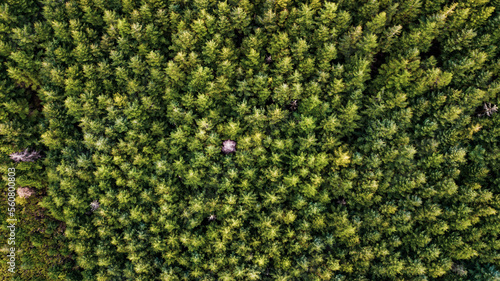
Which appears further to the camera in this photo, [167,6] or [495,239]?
[167,6]

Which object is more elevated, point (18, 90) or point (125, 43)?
point (125, 43)

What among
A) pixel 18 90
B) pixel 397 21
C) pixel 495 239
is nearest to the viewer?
pixel 495 239

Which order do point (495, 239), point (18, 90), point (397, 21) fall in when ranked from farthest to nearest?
point (18, 90) < point (397, 21) < point (495, 239)

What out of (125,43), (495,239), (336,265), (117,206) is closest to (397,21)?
(495,239)

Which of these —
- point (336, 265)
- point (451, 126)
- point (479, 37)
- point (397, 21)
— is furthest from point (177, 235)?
point (479, 37)

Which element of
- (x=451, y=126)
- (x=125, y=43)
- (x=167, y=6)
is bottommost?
(x=451, y=126)

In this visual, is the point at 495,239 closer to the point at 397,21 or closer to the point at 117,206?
the point at 397,21

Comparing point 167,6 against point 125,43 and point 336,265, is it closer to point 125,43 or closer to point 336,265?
point 125,43
